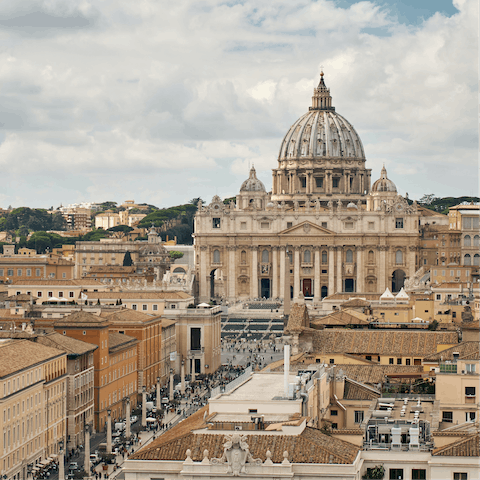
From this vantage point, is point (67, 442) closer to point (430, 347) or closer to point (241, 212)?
point (430, 347)

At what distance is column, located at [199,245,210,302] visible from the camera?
490 feet

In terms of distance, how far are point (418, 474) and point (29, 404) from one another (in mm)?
24352

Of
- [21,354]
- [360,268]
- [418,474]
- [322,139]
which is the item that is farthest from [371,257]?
[418,474]

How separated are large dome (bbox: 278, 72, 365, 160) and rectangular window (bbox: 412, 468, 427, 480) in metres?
149

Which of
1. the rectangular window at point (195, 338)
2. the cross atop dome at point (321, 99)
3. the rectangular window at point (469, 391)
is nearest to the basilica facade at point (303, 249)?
the cross atop dome at point (321, 99)

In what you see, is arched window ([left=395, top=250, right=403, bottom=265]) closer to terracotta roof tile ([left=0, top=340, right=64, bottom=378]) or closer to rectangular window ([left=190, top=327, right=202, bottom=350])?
rectangular window ([left=190, top=327, right=202, bottom=350])

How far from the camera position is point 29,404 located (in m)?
49.8

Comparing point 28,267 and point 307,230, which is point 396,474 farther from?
point 307,230

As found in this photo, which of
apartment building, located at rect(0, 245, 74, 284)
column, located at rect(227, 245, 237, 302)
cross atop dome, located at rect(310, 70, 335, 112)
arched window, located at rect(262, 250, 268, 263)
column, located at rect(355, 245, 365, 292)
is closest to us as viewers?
apartment building, located at rect(0, 245, 74, 284)

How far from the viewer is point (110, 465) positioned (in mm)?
50406

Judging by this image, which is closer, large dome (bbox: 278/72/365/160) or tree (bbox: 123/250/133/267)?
tree (bbox: 123/250/133/267)

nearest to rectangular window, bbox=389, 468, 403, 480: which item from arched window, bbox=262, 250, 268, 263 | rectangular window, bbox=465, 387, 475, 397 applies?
rectangular window, bbox=465, 387, 475, 397

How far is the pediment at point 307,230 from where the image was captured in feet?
496

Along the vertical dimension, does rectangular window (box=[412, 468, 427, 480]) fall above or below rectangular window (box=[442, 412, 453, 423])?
below
